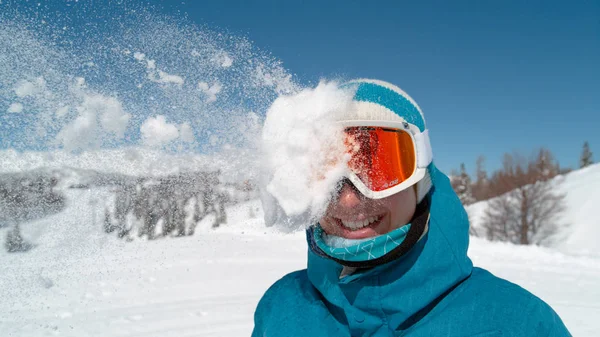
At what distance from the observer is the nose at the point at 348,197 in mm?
1089

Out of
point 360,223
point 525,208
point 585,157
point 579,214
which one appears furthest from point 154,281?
point 585,157

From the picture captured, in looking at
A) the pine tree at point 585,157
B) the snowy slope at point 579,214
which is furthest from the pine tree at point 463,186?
the pine tree at point 585,157

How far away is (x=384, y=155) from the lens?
46.2 inches

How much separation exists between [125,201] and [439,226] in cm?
241

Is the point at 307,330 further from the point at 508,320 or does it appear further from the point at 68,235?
the point at 68,235

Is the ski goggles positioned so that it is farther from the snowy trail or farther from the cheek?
the snowy trail

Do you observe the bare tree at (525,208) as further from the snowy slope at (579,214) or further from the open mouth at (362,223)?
the open mouth at (362,223)

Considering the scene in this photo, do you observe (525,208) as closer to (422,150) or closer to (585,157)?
(422,150)

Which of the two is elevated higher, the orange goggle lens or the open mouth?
the orange goggle lens

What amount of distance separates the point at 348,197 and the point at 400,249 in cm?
22

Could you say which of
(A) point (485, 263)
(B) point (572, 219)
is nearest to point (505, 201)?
(B) point (572, 219)

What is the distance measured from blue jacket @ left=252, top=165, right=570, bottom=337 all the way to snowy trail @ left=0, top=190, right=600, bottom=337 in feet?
1.41

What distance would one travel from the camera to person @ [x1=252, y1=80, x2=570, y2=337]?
3.44 ft

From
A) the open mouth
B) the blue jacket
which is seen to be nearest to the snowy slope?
the blue jacket
